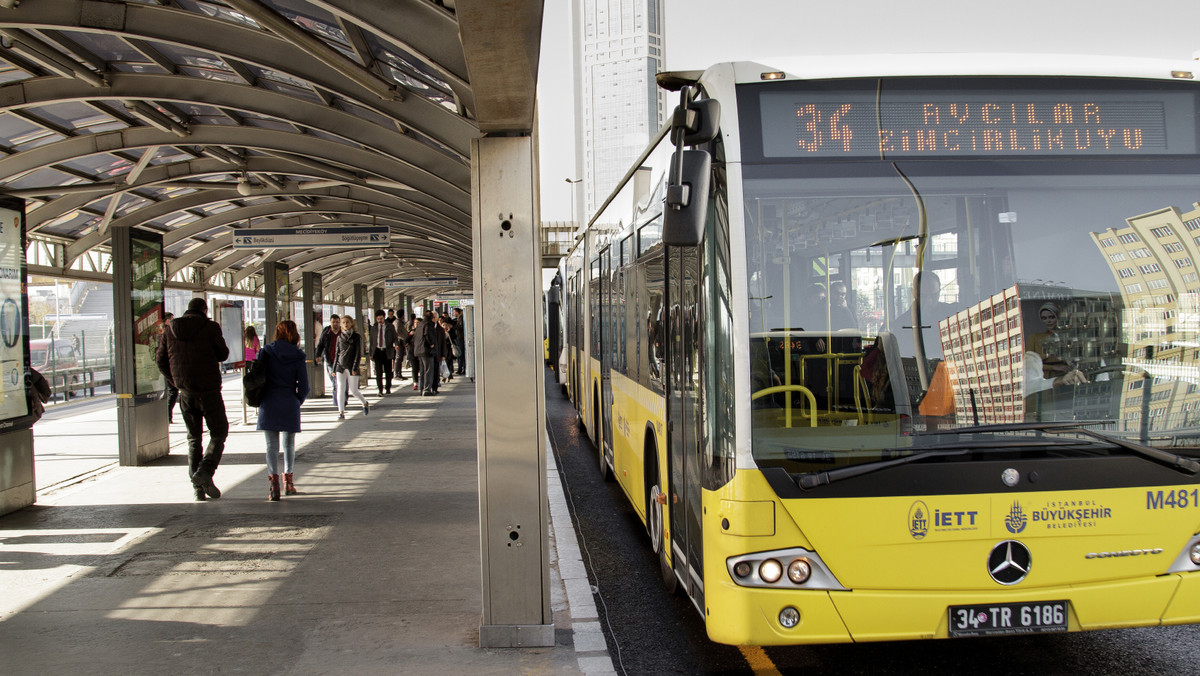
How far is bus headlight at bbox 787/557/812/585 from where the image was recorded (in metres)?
3.99

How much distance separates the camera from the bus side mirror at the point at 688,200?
12.8 feet

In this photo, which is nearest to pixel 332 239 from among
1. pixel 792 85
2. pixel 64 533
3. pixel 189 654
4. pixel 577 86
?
pixel 64 533

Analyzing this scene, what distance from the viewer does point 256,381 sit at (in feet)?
29.3

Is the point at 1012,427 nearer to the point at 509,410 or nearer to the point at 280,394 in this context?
the point at 509,410

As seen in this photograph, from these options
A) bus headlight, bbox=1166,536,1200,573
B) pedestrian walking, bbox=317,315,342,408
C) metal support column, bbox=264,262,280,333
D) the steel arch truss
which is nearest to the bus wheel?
bus headlight, bbox=1166,536,1200,573

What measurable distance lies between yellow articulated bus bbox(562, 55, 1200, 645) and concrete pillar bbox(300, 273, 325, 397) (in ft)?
58.3

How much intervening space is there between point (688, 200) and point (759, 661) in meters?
2.56

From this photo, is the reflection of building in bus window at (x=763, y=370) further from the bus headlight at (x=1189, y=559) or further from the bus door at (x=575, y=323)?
the bus door at (x=575, y=323)

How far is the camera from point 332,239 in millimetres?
16125

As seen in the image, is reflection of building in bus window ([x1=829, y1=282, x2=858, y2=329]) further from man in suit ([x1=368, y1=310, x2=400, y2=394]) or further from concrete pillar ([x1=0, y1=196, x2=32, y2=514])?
man in suit ([x1=368, y1=310, x2=400, y2=394])

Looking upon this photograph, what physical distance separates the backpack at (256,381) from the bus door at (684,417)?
4901 mm

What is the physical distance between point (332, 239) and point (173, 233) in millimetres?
2525

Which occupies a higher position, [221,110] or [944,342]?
[221,110]

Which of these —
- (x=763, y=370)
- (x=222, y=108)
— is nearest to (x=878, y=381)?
(x=763, y=370)
